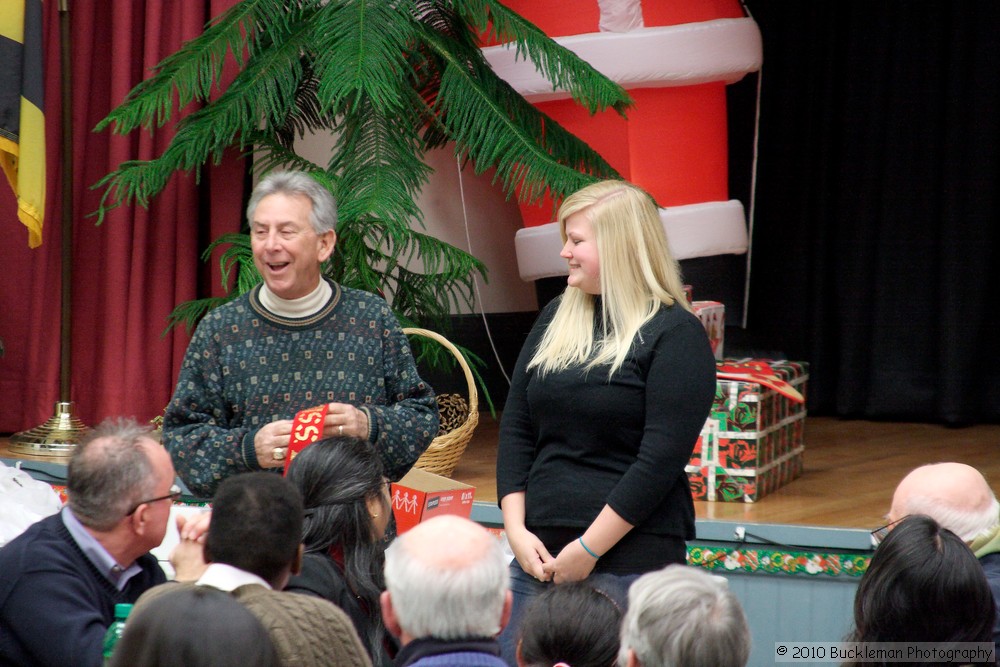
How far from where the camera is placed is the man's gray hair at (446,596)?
1.29 metres

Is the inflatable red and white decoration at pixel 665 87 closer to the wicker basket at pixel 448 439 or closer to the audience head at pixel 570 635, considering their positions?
the wicker basket at pixel 448 439

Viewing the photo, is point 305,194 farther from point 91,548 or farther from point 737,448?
point 737,448

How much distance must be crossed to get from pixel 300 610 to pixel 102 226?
9.17 feet

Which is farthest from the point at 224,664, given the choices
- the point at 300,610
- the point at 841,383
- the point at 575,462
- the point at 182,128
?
the point at 841,383

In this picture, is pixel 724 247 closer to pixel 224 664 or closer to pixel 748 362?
pixel 748 362

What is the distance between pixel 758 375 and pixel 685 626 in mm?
2213

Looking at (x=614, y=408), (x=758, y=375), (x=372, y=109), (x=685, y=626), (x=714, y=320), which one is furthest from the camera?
(x=714, y=320)

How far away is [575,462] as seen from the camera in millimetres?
1966

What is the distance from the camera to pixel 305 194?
216 cm

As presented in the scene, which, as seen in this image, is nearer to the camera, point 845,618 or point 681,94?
point 845,618

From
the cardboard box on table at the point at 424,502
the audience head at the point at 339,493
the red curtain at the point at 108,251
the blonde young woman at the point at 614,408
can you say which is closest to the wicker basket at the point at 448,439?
the cardboard box on table at the point at 424,502

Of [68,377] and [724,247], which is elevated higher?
[724,247]

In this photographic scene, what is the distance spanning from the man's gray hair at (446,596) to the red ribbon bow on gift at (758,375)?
211cm

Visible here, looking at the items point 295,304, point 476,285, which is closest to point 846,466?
point 476,285
